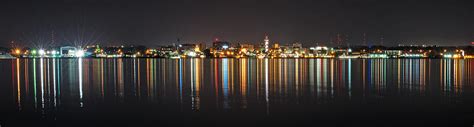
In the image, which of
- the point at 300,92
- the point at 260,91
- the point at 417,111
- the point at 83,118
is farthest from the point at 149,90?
the point at 417,111

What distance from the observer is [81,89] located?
2123cm

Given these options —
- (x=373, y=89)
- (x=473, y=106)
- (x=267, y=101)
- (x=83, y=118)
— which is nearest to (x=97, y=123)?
(x=83, y=118)

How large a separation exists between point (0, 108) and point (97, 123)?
174 inches

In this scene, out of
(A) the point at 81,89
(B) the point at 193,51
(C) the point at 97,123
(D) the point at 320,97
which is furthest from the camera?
(B) the point at 193,51

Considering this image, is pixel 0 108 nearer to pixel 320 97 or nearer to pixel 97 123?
pixel 97 123

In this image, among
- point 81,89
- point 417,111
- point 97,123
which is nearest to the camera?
point 97,123

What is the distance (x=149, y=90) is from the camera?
2062cm

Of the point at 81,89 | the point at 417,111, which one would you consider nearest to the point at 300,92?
the point at 417,111

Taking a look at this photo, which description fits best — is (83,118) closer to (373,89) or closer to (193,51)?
(373,89)

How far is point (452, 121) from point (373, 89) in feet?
30.8

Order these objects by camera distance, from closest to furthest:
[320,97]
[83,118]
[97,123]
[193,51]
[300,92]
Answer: [97,123]
[83,118]
[320,97]
[300,92]
[193,51]

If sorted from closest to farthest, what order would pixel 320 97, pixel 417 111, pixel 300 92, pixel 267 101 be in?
pixel 417 111 < pixel 267 101 < pixel 320 97 < pixel 300 92

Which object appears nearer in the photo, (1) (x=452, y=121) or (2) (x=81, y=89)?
(1) (x=452, y=121)

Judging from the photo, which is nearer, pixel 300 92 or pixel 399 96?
pixel 399 96
